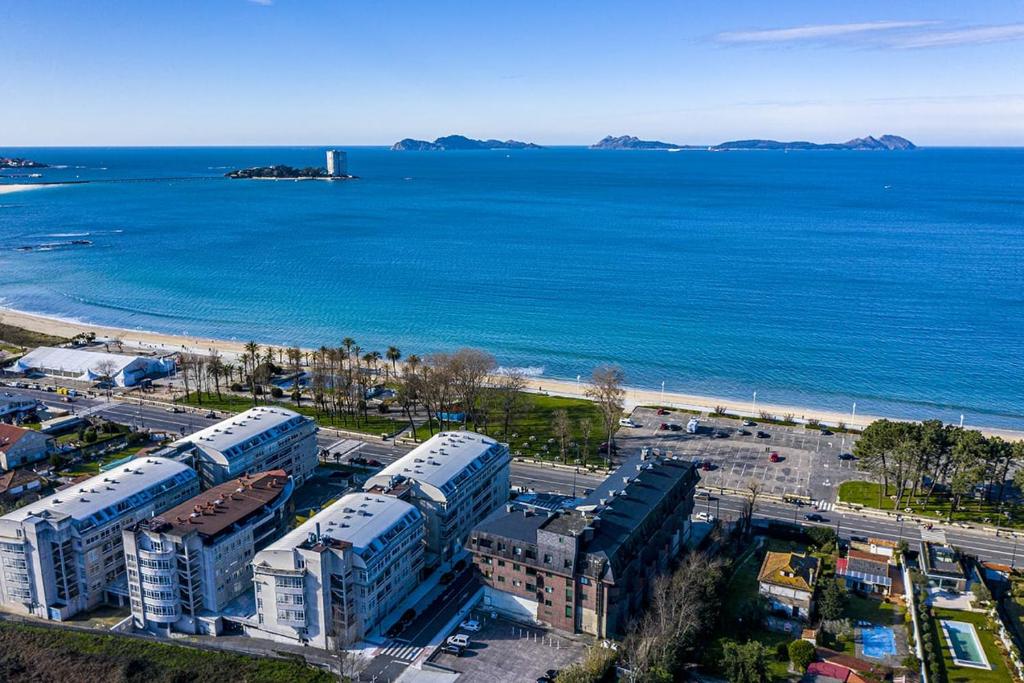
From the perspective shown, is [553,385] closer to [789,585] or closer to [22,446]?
[789,585]

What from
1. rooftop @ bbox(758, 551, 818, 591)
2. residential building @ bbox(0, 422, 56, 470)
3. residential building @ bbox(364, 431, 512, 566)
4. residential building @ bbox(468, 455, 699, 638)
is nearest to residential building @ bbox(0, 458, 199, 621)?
residential building @ bbox(364, 431, 512, 566)

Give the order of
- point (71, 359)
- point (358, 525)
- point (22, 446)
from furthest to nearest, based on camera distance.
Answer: point (71, 359) → point (22, 446) → point (358, 525)

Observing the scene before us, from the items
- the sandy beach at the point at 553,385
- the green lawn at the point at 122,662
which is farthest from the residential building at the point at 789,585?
the sandy beach at the point at 553,385

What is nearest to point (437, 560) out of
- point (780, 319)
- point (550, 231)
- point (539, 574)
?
point (539, 574)

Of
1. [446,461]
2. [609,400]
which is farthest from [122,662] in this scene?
[609,400]

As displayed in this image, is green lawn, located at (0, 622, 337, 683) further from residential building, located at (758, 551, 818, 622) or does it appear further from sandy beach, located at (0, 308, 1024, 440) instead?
sandy beach, located at (0, 308, 1024, 440)

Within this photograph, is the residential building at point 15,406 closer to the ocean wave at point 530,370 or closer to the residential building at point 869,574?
the ocean wave at point 530,370
